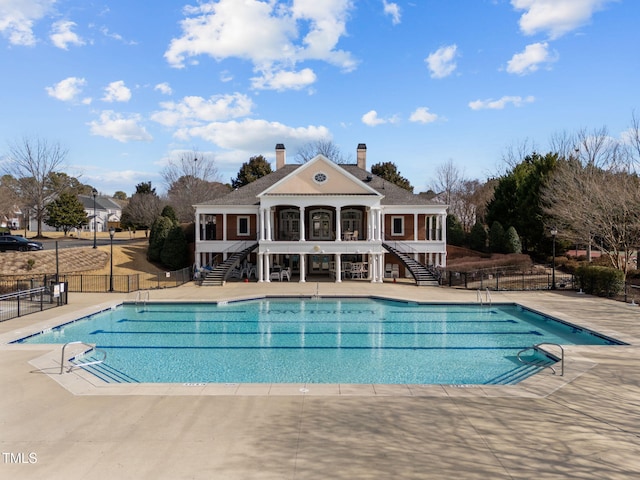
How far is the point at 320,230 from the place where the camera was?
34.9 metres

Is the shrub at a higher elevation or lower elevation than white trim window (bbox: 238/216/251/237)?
lower

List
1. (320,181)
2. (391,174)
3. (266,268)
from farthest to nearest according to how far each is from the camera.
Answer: (391,174), (320,181), (266,268)

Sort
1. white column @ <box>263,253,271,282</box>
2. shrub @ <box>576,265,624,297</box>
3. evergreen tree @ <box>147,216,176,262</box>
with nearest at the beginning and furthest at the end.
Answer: shrub @ <box>576,265,624,297</box>, white column @ <box>263,253,271,282</box>, evergreen tree @ <box>147,216,176,262</box>

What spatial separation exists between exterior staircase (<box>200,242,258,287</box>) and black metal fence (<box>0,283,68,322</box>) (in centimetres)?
902

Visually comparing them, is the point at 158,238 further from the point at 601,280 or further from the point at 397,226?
the point at 601,280

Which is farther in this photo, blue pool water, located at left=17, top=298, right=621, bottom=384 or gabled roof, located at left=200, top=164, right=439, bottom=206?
gabled roof, located at left=200, top=164, right=439, bottom=206

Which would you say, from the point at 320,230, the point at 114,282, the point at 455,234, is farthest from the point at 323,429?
the point at 455,234

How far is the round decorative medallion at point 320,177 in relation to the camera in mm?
30422

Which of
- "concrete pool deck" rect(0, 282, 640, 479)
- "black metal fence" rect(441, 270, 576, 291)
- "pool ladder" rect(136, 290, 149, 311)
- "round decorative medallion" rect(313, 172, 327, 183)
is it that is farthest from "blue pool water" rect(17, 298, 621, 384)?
"round decorative medallion" rect(313, 172, 327, 183)

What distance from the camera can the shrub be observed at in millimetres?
21984

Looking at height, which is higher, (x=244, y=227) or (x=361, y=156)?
(x=361, y=156)

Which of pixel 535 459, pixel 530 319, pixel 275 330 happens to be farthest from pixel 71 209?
pixel 535 459

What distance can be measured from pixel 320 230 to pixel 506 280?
47.2 feet

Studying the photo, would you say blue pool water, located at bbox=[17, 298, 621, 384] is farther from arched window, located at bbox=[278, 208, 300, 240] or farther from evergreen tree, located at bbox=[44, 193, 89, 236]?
evergreen tree, located at bbox=[44, 193, 89, 236]
